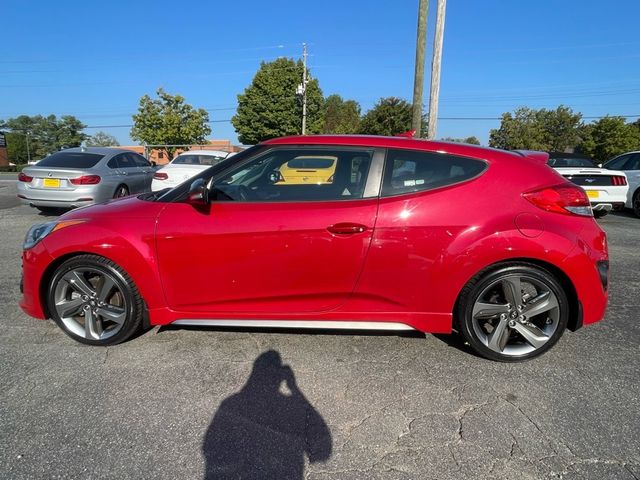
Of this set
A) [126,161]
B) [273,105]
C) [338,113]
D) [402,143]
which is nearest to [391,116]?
[273,105]

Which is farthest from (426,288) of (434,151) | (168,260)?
(168,260)

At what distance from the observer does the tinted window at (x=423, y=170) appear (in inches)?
113

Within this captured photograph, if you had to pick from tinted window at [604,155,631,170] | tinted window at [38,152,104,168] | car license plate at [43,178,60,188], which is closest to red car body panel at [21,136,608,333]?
car license plate at [43,178,60,188]

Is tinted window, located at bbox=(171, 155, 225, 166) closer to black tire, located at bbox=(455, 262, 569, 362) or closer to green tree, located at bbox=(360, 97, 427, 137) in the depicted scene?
black tire, located at bbox=(455, 262, 569, 362)

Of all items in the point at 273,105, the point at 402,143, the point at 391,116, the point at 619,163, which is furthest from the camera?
the point at 273,105

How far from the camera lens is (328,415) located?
94.3 inches

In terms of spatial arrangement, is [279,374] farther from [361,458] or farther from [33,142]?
[33,142]

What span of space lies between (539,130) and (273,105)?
31.4 meters

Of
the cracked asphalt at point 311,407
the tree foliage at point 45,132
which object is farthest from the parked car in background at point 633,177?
the tree foliage at point 45,132

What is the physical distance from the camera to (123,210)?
306cm

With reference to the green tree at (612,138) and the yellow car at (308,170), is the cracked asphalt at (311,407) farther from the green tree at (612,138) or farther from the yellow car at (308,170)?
the green tree at (612,138)

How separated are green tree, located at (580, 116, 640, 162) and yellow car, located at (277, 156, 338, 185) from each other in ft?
152

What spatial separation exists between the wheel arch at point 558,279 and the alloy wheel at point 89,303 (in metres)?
2.48

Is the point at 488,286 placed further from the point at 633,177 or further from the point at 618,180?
the point at 633,177
